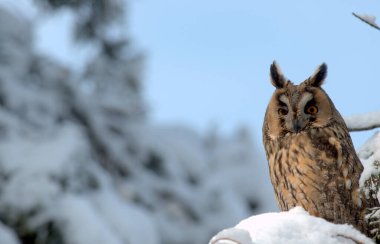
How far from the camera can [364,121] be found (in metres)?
2.07

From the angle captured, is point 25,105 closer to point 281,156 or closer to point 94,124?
point 94,124

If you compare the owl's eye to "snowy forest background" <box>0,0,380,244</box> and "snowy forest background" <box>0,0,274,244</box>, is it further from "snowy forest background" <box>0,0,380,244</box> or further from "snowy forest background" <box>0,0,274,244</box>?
"snowy forest background" <box>0,0,274,244</box>

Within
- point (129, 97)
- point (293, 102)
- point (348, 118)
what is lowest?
point (348, 118)

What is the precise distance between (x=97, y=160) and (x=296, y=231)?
5456 millimetres

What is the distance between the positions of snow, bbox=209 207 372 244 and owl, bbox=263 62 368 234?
0.64 metres

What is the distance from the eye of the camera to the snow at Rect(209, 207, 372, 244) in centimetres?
145

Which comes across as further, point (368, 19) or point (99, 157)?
point (99, 157)

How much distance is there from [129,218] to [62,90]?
5.94 feet

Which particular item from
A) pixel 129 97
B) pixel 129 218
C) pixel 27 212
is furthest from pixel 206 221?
pixel 27 212

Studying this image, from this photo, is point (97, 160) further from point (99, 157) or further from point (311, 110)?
point (311, 110)

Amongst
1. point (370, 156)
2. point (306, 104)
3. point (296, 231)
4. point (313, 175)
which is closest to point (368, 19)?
point (370, 156)

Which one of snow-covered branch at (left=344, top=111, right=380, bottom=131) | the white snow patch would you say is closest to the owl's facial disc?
snow-covered branch at (left=344, top=111, right=380, bottom=131)

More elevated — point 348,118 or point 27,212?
point 27,212

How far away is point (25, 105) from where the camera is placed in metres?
5.97
